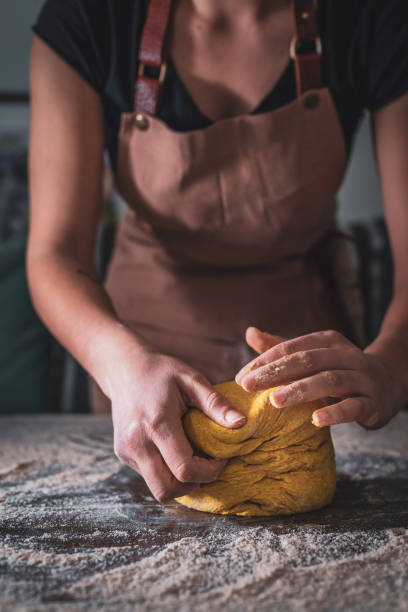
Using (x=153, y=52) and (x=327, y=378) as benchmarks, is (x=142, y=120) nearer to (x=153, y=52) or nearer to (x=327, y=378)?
(x=153, y=52)

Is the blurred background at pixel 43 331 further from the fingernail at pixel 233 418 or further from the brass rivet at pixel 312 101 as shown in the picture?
the fingernail at pixel 233 418

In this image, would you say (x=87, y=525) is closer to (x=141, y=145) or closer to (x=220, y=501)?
(x=220, y=501)

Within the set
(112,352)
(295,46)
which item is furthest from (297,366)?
(295,46)

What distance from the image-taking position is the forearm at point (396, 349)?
87cm

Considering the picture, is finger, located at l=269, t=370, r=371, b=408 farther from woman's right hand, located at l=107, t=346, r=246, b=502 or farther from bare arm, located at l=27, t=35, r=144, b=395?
bare arm, located at l=27, t=35, r=144, b=395

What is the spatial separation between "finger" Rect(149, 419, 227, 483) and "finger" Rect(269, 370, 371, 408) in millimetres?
126

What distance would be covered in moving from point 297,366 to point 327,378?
0.14ft

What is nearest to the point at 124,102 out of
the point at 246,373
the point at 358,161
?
the point at 246,373

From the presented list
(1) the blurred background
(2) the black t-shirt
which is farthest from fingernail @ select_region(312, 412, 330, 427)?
(1) the blurred background

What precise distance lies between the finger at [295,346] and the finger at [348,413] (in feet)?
0.28

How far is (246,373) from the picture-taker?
0.79 metres

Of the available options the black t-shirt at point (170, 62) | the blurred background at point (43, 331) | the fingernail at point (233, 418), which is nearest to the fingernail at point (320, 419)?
the fingernail at point (233, 418)

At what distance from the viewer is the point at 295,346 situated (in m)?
0.80

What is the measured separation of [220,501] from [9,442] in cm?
54
